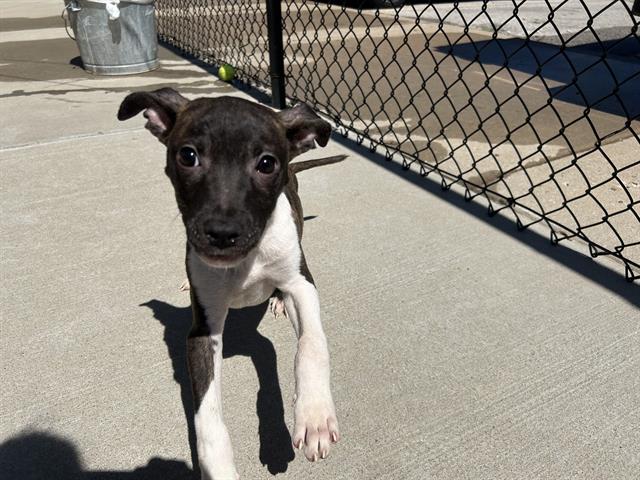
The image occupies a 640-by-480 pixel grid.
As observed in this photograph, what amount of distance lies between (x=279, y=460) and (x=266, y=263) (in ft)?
2.89

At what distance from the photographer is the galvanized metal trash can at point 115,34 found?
772cm

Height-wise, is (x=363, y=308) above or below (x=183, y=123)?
below

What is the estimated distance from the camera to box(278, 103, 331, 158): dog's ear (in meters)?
2.62

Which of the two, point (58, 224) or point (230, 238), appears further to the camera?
point (58, 224)

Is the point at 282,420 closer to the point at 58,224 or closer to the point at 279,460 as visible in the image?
the point at 279,460

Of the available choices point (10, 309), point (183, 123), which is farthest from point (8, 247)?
point (183, 123)

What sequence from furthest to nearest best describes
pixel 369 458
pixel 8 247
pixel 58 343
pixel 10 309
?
1. pixel 8 247
2. pixel 10 309
3. pixel 58 343
4. pixel 369 458

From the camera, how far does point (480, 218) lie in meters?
4.01

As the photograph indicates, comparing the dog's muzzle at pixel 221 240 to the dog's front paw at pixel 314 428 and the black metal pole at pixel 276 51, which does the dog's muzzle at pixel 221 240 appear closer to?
the dog's front paw at pixel 314 428

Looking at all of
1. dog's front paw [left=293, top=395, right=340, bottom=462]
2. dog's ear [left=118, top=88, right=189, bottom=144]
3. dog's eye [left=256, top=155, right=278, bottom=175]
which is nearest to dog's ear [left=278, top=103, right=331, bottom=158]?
dog's eye [left=256, top=155, right=278, bottom=175]

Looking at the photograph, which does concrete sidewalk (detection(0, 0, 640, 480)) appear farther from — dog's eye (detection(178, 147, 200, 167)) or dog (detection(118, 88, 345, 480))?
dog's eye (detection(178, 147, 200, 167))

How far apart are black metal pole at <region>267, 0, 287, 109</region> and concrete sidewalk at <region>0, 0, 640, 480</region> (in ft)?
7.51

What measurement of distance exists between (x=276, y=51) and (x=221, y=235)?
481 cm

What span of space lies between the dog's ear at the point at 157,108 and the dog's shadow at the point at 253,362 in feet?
3.42
